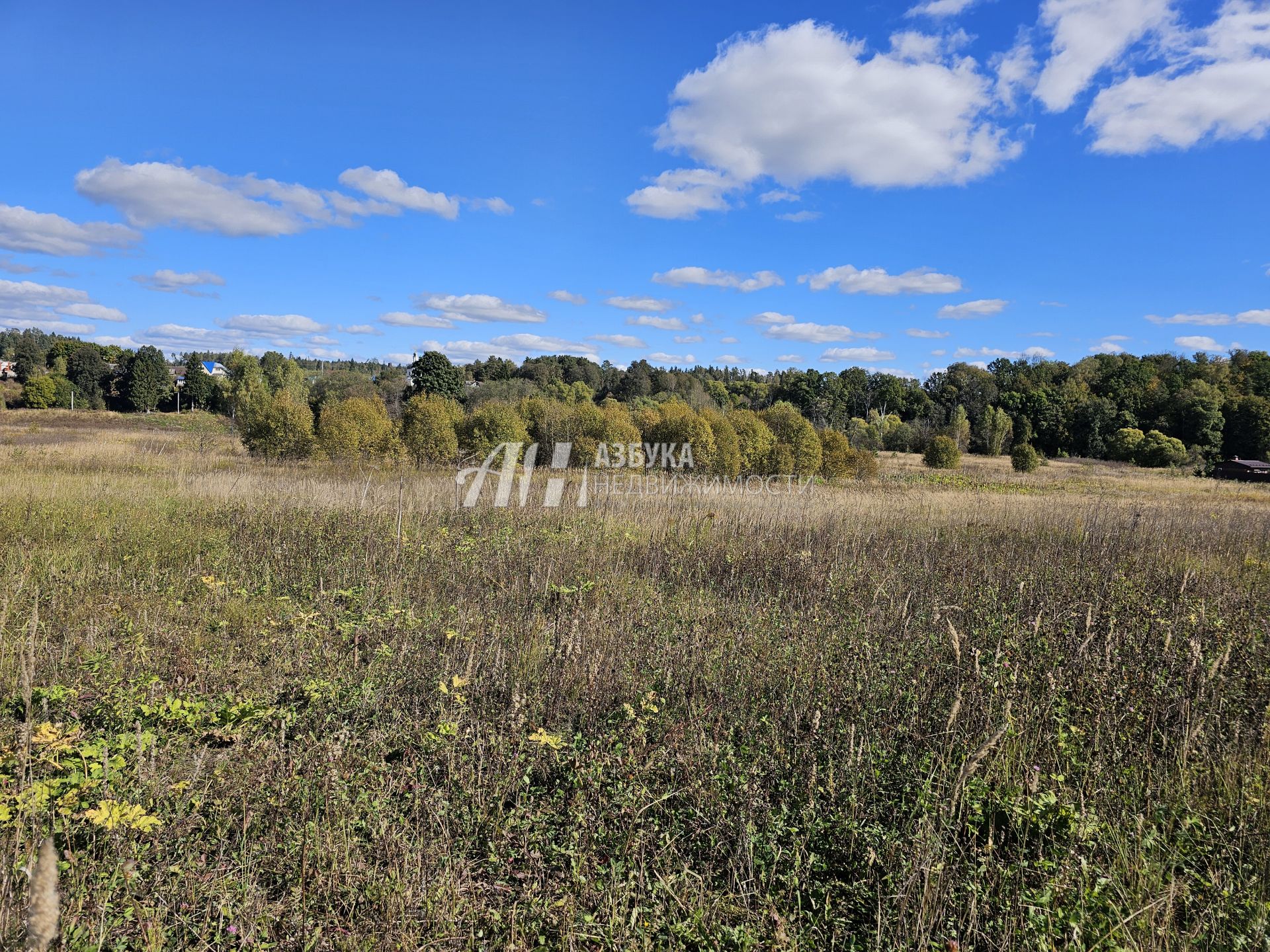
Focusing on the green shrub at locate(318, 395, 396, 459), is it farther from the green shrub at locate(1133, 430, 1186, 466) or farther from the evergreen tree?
the evergreen tree

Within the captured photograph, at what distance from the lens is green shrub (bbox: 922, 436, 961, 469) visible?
3834 cm

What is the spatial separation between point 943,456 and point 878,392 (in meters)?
45.9

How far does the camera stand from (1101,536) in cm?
820

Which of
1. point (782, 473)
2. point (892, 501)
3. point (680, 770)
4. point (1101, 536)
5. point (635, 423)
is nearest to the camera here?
point (680, 770)

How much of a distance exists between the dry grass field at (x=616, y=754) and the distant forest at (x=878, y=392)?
32.9 meters

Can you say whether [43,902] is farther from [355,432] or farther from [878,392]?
[878,392]

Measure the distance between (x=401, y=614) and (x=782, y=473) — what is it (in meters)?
22.3

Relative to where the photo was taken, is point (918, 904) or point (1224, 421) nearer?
point (918, 904)

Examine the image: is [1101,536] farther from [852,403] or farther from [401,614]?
[852,403]

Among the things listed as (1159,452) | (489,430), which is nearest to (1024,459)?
(1159,452)

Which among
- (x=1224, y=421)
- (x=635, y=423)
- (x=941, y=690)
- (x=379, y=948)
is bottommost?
(x=379, y=948)

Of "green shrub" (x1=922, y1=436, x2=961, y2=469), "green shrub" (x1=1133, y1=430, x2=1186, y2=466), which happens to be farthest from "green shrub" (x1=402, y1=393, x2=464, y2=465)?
"green shrub" (x1=1133, y1=430, x2=1186, y2=466)

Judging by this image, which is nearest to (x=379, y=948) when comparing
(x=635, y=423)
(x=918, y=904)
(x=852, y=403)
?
(x=918, y=904)

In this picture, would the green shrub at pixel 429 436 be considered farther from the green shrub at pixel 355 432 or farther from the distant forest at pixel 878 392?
the distant forest at pixel 878 392
